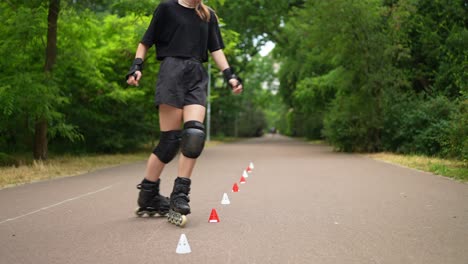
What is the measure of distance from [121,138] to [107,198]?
10801mm

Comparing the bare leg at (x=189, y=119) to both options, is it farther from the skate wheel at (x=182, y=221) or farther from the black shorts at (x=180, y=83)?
the skate wheel at (x=182, y=221)

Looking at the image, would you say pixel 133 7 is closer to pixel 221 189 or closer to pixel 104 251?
pixel 221 189

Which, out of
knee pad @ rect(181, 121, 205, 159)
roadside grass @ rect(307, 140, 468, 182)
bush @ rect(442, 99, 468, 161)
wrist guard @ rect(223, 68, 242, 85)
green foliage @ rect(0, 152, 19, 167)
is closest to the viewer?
knee pad @ rect(181, 121, 205, 159)

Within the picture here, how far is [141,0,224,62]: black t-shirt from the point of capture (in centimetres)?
491

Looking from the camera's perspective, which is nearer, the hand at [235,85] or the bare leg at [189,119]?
the bare leg at [189,119]

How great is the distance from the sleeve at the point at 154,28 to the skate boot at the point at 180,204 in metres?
1.40

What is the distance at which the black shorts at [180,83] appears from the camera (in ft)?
15.6

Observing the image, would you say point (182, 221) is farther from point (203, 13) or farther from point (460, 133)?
point (460, 133)

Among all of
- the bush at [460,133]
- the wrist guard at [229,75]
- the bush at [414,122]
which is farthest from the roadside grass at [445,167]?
the wrist guard at [229,75]

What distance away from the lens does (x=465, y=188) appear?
Result: 7762 mm

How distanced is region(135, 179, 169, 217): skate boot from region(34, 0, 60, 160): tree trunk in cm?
756

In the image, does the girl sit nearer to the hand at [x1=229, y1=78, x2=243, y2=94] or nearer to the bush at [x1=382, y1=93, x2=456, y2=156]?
the hand at [x1=229, y1=78, x2=243, y2=94]

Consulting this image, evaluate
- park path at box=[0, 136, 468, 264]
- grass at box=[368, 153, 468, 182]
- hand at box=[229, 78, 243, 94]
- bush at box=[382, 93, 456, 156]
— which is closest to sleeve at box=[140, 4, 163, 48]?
hand at box=[229, 78, 243, 94]

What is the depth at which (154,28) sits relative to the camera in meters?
4.99
